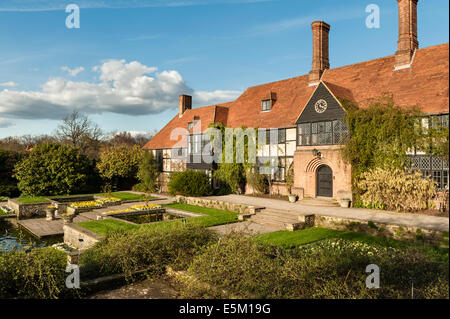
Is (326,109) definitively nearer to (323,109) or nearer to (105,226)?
(323,109)

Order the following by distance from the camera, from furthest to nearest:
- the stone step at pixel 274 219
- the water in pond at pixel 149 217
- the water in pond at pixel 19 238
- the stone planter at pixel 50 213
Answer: the stone planter at pixel 50 213 → the water in pond at pixel 149 217 → the stone step at pixel 274 219 → the water in pond at pixel 19 238

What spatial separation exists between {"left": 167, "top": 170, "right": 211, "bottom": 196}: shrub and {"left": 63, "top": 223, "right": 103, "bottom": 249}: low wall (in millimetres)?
10047

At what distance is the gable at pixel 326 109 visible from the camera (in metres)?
19.8

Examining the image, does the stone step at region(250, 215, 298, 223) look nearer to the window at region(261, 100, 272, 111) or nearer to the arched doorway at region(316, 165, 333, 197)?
the arched doorway at region(316, 165, 333, 197)

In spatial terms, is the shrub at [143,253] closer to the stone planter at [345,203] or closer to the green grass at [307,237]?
the green grass at [307,237]

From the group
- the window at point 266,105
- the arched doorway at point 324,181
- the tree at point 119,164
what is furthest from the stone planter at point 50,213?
the window at point 266,105

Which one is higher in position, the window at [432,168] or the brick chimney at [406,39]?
the brick chimney at [406,39]

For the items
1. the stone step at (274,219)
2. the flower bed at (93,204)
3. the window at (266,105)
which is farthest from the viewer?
the window at (266,105)

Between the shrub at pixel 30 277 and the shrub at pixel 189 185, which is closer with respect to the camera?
the shrub at pixel 30 277

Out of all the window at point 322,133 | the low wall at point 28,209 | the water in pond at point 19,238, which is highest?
the window at point 322,133

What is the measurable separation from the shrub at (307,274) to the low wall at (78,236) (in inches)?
301

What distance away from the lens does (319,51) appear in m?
24.9
